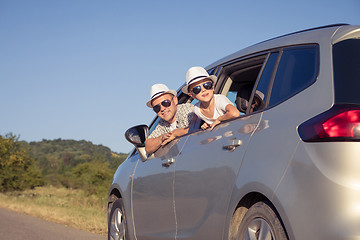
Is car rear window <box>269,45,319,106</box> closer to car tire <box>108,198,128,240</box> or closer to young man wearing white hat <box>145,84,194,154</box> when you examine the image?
young man wearing white hat <box>145,84,194,154</box>

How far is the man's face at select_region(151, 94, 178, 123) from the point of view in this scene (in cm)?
567

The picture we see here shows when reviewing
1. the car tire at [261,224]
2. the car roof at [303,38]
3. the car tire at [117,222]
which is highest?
the car roof at [303,38]

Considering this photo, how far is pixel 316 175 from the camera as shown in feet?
9.46

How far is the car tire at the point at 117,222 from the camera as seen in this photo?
20.8 ft

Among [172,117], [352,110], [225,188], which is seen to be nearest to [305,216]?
[352,110]

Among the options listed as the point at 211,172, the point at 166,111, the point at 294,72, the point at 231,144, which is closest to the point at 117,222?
the point at 166,111

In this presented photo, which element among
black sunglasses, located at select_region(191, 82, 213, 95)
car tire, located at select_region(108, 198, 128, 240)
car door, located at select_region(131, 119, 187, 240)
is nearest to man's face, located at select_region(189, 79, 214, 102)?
black sunglasses, located at select_region(191, 82, 213, 95)

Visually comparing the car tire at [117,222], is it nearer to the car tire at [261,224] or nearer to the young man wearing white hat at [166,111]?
the young man wearing white hat at [166,111]

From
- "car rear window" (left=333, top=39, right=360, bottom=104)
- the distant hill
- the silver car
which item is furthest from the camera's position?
the distant hill

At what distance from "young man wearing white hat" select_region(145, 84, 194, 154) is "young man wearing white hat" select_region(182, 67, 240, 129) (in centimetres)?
61

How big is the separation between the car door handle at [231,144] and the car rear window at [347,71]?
884mm

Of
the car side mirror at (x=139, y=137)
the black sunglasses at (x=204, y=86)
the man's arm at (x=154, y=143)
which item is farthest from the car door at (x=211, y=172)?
the car side mirror at (x=139, y=137)

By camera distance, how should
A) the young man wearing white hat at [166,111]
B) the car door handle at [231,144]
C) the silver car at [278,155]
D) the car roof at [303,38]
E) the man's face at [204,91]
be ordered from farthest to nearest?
the young man wearing white hat at [166,111] < the man's face at [204,91] < the car door handle at [231,144] < the car roof at [303,38] < the silver car at [278,155]

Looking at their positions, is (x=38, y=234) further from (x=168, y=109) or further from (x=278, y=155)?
(x=278, y=155)
